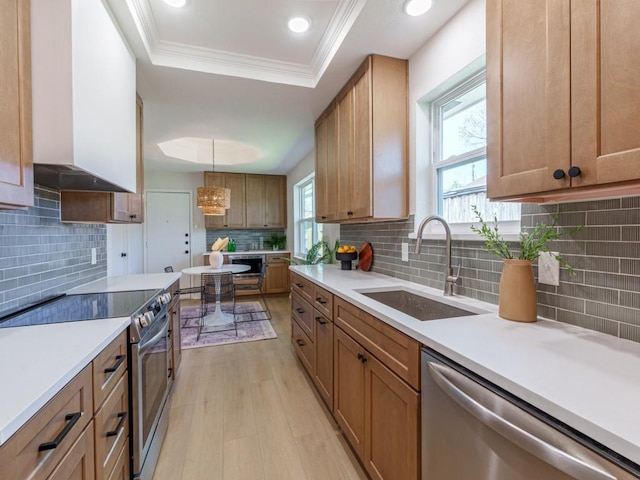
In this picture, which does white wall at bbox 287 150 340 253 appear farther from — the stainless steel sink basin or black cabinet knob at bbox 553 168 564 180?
black cabinet knob at bbox 553 168 564 180

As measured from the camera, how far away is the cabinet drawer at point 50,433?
2.01 feet

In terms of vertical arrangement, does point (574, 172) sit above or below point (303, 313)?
above

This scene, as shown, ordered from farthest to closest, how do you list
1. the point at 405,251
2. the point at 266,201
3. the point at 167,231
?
the point at 266,201
the point at 167,231
the point at 405,251

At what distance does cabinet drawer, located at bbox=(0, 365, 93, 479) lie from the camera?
61cm

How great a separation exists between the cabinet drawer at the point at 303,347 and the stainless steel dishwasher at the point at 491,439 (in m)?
1.41

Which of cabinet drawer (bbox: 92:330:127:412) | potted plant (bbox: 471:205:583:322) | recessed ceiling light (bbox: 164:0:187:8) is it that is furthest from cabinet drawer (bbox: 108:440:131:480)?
recessed ceiling light (bbox: 164:0:187:8)

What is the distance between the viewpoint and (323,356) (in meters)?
2.04

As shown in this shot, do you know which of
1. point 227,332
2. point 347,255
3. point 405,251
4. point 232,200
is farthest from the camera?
point 232,200

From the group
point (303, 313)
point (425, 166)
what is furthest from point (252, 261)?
point (425, 166)

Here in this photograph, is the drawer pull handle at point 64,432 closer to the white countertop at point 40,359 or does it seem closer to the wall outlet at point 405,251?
the white countertop at point 40,359

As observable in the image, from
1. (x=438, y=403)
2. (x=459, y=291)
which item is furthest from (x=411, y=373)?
(x=459, y=291)

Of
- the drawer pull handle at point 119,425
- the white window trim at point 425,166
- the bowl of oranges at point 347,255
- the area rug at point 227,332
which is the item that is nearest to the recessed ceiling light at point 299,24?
the white window trim at point 425,166

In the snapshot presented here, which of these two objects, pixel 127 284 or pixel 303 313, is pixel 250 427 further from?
pixel 127 284

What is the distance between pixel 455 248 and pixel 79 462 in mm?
1820
